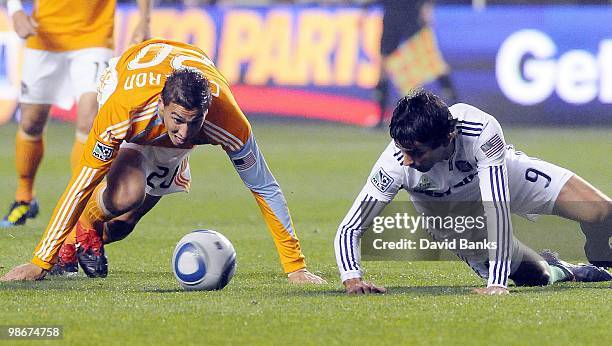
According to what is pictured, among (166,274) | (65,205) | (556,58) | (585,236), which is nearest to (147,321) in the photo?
(65,205)

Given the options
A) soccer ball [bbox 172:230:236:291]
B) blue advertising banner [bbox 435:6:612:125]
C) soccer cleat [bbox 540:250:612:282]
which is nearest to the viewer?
soccer ball [bbox 172:230:236:291]

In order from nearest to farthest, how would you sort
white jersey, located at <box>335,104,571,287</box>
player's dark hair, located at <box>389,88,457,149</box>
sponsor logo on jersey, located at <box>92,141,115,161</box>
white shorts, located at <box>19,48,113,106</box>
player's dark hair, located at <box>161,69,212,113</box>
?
1. player's dark hair, located at <box>389,88,457,149</box>
2. white jersey, located at <box>335,104,571,287</box>
3. player's dark hair, located at <box>161,69,212,113</box>
4. sponsor logo on jersey, located at <box>92,141,115,161</box>
5. white shorts, located at <box>19,48,113,106</box>

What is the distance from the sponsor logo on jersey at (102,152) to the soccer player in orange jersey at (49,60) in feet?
10.9

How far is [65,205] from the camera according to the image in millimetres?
6734

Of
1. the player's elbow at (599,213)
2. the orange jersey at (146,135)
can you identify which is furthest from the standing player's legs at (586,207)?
the orange jersey at (146,135)

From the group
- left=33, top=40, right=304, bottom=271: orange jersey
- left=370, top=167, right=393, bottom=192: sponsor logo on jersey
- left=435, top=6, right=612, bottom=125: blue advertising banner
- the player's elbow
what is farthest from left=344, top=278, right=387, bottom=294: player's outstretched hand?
left=435, top=6, right=612, bottom=125: blue advertising banner

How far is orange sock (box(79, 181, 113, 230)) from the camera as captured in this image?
7441 mm

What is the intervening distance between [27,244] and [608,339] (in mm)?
4685

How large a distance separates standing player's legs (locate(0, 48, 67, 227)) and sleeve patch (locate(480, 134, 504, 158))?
4763mm

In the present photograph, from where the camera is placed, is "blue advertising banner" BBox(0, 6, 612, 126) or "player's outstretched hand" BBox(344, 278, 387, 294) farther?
"blue advertising banner" BBox(0, 6, 612, 126)

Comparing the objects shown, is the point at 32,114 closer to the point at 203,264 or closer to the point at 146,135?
the point at 146,135

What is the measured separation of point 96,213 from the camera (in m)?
7.48

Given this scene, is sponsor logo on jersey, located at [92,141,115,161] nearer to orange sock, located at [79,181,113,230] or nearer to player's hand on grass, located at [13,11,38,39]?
orange sock, located at [79,181,113,230]

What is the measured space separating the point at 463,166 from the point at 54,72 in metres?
4.62
